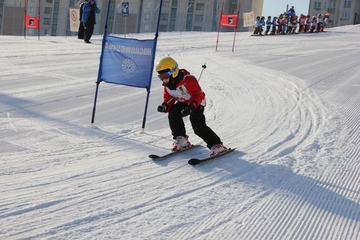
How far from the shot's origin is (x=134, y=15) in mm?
39500

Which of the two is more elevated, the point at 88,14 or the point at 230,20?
the point at 230,20

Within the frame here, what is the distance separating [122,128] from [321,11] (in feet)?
224

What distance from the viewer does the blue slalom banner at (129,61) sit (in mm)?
7051

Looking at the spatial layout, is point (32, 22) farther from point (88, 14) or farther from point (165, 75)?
point (165, 75)

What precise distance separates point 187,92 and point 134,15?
34713mm

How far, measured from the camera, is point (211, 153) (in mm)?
6105

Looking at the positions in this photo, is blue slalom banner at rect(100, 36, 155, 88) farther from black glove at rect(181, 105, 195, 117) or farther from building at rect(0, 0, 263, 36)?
building at rect(0, 0, 263, 36)

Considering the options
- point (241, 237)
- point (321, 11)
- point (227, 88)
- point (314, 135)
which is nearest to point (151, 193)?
point (241, 237)

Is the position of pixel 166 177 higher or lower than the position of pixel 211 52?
lower

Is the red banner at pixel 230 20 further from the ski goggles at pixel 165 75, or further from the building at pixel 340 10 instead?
the building at pixel 340 10

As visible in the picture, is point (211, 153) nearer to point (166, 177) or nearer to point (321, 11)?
point (166, 177)

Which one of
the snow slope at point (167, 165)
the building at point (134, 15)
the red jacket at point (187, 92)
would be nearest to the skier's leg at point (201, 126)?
the red jacket at point (187, 92)

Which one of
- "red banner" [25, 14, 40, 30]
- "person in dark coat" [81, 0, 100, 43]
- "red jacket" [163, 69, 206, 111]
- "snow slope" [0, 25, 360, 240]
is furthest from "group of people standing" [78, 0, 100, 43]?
"red jacket" [163, 69, 206, 111]

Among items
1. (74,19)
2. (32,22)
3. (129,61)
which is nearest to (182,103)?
(129,61)
